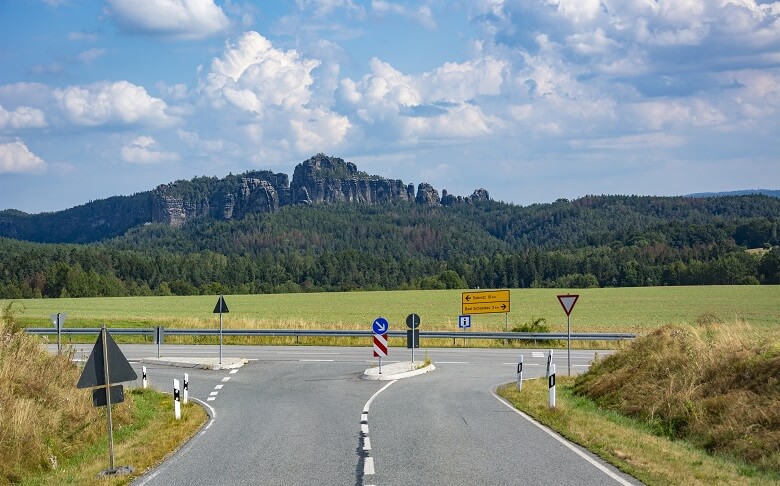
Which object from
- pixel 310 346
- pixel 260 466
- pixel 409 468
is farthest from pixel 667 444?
pixel 310 346

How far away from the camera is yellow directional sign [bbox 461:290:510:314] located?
46.9 metres

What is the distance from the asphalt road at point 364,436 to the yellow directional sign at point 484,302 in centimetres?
1633

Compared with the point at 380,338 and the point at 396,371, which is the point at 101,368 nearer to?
the point at 380,338

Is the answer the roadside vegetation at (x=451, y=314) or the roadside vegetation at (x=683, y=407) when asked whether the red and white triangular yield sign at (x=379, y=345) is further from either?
the roadside vegetation at (x=451, y=314)

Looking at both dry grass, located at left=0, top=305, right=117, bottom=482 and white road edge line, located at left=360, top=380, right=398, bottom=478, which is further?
dry grass, located at left=0, top=305, right=117, bottom=482

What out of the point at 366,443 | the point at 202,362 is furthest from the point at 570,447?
the point at 202,362

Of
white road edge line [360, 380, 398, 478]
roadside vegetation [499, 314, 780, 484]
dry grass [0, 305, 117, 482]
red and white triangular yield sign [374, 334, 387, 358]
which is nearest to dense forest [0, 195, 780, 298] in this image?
red and white triangular yield sign [374, 334, 387, 358]

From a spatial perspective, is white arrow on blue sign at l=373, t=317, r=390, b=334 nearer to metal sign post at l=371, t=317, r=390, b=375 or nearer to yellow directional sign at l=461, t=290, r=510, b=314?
metal sign post at l=371, t=317, r=390, b=375

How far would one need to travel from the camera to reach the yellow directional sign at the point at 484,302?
154 ft

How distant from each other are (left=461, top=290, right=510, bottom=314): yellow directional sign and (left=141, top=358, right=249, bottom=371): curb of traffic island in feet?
53.6

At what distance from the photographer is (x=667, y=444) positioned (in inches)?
589

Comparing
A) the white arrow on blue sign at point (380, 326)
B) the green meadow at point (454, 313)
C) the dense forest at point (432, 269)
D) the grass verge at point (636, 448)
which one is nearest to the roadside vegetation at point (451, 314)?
the green meadow at point (454, 313)

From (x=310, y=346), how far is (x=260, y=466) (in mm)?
30586

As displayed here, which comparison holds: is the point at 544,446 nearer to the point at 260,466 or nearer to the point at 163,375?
the point at 260,466
